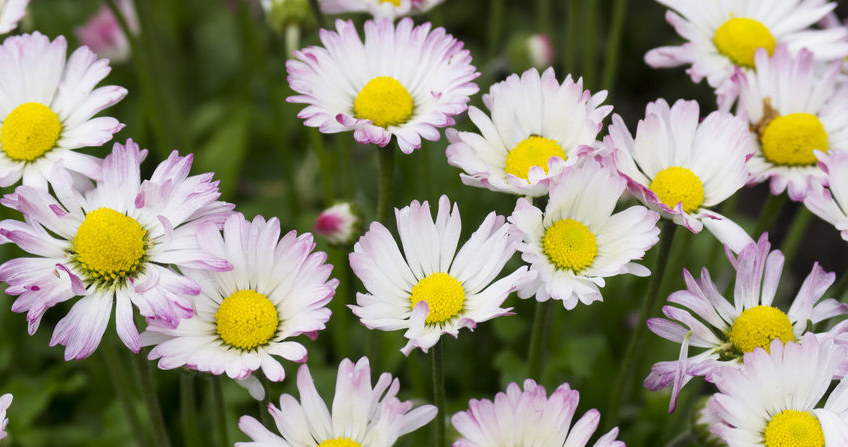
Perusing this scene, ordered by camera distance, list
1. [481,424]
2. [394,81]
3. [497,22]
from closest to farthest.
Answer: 1. [481,424]
2. [394,81]
3. [497,22]

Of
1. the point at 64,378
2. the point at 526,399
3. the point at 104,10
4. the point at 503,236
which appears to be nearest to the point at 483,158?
the point at 503,236

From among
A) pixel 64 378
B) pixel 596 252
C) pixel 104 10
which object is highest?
pixel 104 10

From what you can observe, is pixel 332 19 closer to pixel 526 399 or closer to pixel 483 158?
pixel 483 158

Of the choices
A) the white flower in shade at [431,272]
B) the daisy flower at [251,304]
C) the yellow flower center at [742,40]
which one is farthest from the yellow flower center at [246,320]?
the yellow flower center at [742,40]

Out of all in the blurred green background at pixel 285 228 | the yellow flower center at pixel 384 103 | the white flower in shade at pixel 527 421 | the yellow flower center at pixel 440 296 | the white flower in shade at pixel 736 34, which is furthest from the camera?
the blurred green background at pixel 285 228

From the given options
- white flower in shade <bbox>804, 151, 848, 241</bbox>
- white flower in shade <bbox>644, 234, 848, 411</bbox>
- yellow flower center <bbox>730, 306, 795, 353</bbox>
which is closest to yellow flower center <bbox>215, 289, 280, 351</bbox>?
white flower in shade <bbox>644, 234, 848, 411</bbox>

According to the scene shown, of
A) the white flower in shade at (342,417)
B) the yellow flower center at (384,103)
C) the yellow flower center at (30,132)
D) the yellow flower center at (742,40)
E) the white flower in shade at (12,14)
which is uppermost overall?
the white flower in shade at (12,14)

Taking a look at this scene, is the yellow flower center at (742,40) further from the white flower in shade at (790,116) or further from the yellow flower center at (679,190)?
the yellow flower center at (679,190)
